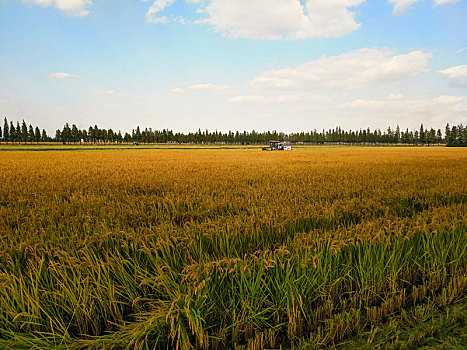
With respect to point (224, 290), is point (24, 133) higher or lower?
higher

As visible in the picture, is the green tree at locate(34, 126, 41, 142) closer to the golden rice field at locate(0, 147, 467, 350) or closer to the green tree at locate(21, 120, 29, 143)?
the green tree at locate(21, 120, 29, 143)

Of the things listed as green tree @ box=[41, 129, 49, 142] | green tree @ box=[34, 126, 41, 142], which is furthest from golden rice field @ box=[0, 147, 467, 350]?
green tree @ box=[41, 129, 49, 142]

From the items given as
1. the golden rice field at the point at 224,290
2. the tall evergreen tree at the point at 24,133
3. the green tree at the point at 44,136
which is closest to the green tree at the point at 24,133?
the tall evergreen tree at the point at 24,133

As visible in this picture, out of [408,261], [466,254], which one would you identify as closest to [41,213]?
[408,261]

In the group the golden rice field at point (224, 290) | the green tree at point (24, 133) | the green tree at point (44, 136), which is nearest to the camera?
the golden rice field at point (224, 290)

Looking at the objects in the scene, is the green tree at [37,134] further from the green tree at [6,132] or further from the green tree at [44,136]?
the green tree at [6,132]

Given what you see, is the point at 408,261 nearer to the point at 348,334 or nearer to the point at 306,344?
the point at 348,334

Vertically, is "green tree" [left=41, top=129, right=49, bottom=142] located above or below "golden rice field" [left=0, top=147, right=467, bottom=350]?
above

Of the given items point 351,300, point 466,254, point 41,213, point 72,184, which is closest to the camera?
point 351,300

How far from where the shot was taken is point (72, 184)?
9281mm

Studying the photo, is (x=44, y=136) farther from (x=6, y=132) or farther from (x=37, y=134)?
(x=6, y=132)

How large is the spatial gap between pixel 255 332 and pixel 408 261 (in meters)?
2.32

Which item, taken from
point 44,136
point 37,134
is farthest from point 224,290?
point 44,136

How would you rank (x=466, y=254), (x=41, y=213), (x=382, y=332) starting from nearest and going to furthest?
(x=382, y=332)
(x=466, y=254)
(x=41, y=213)
